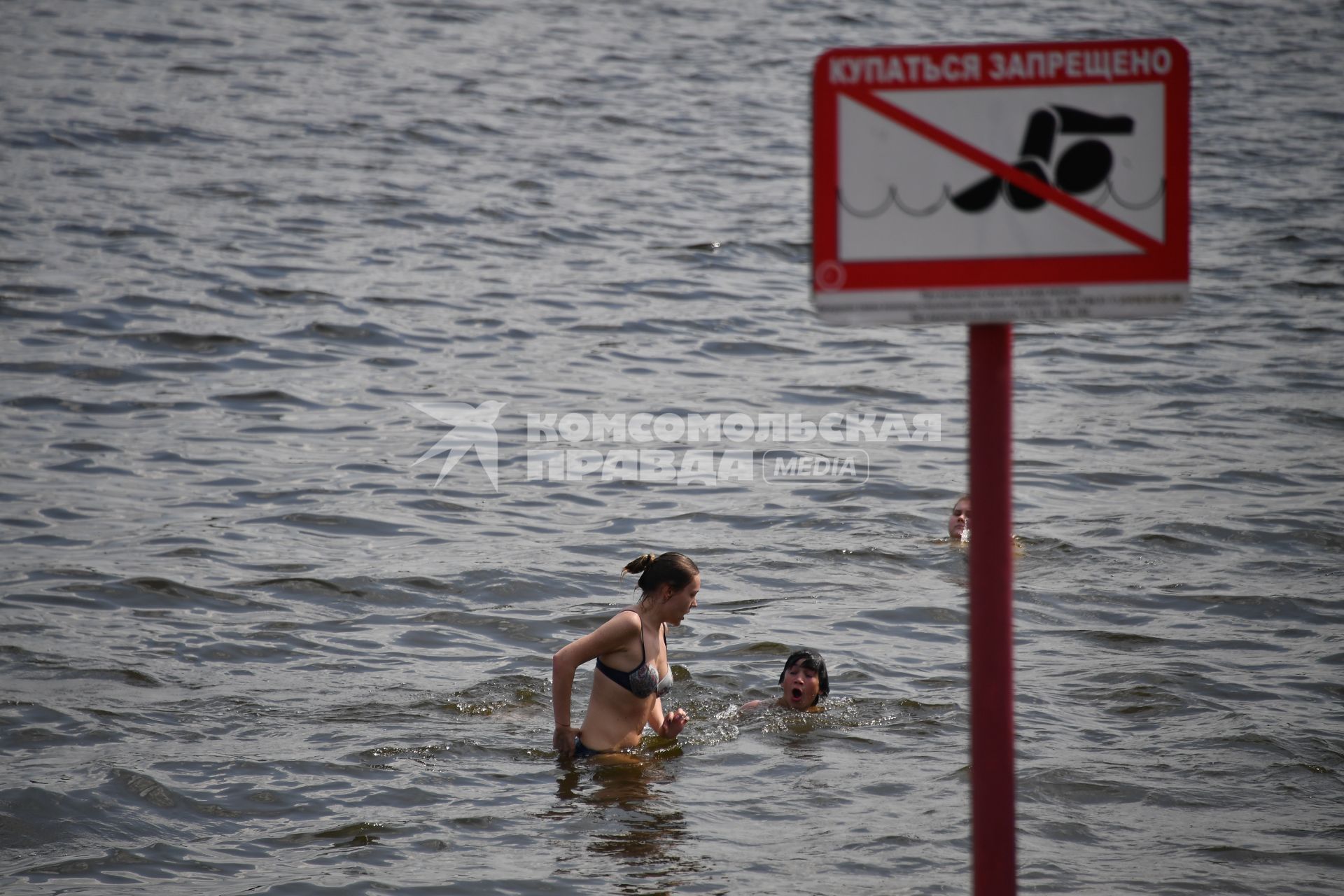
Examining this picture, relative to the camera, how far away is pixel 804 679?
817 centimetres

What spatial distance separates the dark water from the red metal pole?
3538 millimetres

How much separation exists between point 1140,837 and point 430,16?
1043 inches

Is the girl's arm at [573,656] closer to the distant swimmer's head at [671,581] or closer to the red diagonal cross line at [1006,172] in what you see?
the distant swimmer's head at [671,581]

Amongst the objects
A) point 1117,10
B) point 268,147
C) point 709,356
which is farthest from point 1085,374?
point 1117,10

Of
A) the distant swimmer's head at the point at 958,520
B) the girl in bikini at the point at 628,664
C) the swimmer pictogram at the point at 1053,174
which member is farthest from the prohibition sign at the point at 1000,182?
the distant swimmer's head at the point at 958,520

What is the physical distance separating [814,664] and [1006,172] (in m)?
5.78

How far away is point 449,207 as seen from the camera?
69.5ft

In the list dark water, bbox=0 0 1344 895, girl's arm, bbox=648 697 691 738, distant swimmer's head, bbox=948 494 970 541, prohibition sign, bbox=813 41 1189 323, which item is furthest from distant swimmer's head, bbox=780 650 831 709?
prohibition sign, bbox=813 41 1189 323

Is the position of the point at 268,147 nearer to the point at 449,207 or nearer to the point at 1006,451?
the point at 449,207

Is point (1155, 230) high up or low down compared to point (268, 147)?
down

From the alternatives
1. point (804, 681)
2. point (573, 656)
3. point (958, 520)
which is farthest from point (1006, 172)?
point (958, 520)

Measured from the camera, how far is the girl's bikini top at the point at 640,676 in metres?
7.48

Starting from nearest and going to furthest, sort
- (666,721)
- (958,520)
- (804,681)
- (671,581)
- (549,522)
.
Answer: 1. (666,721)
2. (671,581)
3. (804,681)
4. (958,520)
5. (549,522)

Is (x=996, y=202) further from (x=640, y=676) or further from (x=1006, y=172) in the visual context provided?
(x=640, y=676)
